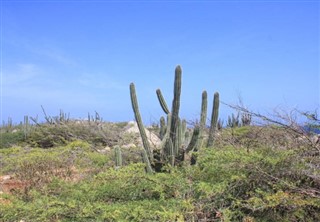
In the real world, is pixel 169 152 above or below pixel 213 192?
above

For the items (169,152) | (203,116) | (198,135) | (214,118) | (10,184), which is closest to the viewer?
(203,116)

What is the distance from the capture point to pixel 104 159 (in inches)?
357

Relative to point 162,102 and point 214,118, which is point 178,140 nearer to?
point 214,118

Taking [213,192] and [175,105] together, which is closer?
[213,192]

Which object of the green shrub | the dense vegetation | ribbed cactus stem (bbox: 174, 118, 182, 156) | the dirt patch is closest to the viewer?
the dense vegetation

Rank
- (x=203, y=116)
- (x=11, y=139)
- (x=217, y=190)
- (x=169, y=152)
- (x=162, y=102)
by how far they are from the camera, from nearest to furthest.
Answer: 1. (x=217, y=190)
2. (x=203, y=116)
3. (x=169, y=152)
4. (x=162, y=102)
5. (x=11, y=139)

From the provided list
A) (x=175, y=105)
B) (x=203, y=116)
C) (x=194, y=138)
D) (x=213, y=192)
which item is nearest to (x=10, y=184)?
(x=175, y=105)

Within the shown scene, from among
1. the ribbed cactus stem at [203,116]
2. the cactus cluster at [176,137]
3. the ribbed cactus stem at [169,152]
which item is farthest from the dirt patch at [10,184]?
the ribbed cactus stem at [203,116]

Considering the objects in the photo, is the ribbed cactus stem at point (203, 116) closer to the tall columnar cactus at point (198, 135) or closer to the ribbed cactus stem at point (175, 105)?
the tall columnar cactus at point (198, 135)

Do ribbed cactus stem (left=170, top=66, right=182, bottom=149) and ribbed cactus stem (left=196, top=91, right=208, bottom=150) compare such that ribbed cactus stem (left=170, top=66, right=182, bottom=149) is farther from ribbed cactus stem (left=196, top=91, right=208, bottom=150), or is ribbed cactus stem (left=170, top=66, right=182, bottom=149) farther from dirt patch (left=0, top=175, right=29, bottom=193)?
dirt patch (left=0, top=175, right=29, bottom=193)

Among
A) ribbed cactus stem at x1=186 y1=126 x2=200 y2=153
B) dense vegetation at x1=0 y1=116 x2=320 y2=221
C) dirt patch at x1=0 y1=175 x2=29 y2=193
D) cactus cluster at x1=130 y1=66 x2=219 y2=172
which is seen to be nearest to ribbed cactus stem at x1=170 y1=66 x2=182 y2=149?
cactus cluster at x1=130 y1=66 x2=219 y2=172

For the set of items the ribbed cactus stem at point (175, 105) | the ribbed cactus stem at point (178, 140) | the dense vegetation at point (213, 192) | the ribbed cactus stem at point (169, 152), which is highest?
the ribbed cactus stem at point (175, 105)

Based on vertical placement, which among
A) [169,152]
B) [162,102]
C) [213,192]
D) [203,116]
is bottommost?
[213,192]

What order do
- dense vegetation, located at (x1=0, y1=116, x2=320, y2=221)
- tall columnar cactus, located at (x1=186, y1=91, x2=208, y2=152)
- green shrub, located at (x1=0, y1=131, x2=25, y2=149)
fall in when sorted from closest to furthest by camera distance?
1. dense vegetation, located at (x1=0, y1=116, x2=320, y2=221)
2. tall columnar cactus, located at (x1=186, y1=91, x2=208, y2=152)
3. green shrub, located at (x1=0, y1=131, x2=25, y2=149)
